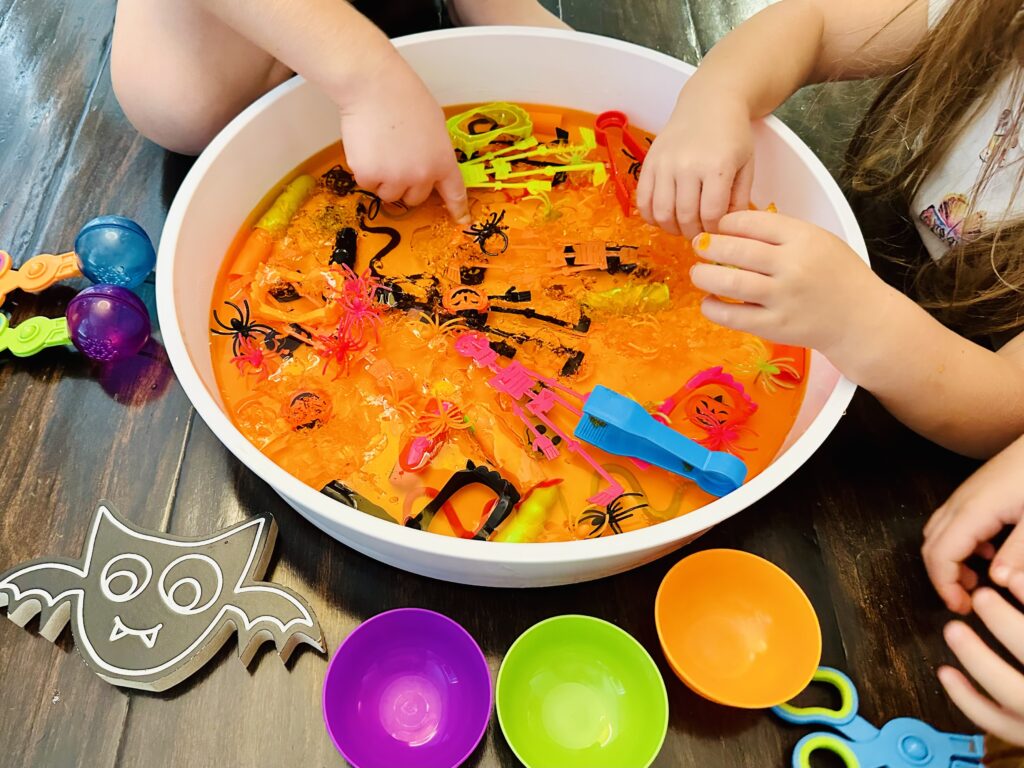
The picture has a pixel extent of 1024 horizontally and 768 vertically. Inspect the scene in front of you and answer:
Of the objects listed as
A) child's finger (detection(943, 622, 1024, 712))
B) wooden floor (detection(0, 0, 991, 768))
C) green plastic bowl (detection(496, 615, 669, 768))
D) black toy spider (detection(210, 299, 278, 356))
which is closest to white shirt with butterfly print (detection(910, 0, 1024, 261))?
wooden floor (detection(0, 0, 991, 768))

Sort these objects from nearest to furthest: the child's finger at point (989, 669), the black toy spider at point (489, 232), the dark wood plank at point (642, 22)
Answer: the child's finger at point (989, 669) → the black toy spider at point (489, 232) → the dark wood plank at point (642, 22)

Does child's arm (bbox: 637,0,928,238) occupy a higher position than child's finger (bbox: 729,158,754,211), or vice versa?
child's arm (bbox: 637,0,928,238)

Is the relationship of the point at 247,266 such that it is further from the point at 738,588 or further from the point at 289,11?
the point at 738,588

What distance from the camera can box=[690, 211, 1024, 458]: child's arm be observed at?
52 centimetres

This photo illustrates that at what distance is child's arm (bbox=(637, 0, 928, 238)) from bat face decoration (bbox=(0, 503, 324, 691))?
0.47 metres

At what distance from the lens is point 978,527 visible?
0.54 metres

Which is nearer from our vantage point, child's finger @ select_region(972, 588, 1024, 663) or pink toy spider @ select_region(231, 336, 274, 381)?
child's finger @ select_region(972, 588, 1024, 663)

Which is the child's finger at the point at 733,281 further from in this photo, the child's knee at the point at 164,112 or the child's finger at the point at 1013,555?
the child's knee at the point at 164,112

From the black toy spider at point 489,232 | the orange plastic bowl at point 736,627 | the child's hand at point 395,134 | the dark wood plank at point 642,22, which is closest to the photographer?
the orange plastic bowl at point 736,627

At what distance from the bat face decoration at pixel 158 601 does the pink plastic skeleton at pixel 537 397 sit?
23 centimetres

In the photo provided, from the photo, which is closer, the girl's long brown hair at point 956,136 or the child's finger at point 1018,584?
the child's finger at point 1018,584

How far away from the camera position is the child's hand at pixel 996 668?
0.45 m

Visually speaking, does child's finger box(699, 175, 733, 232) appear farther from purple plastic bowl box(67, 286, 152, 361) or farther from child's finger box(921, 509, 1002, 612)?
purple plastic bowl box(67, 286, 152, 361)

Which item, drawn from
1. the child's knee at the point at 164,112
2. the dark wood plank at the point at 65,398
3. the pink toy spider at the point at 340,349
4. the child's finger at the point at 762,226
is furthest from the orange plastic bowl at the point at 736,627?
the child's knee at the point at 164,112
